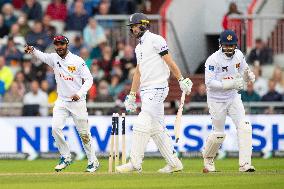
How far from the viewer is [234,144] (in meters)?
25.0

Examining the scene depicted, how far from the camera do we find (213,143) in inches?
758

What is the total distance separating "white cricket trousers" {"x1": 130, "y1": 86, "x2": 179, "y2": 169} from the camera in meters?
18.2

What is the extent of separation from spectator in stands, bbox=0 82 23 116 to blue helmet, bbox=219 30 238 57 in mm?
8144

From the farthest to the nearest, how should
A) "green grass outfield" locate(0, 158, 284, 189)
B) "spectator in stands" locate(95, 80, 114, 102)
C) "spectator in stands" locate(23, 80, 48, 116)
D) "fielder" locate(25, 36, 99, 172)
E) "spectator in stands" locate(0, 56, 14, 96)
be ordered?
"spectator in stands" locate(0, 56, 14, 96) < "spectator in stands" locate(95, 80, 114, 102) < "spectator in stands" locate(23, 80, 48, 116) < "fielder" locate(25, 36, 99, 172) < "green grass outfield" locate(0, 158, 284, 189)

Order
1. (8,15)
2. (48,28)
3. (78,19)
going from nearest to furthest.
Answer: (48,28) < (78,19) < (8,15)

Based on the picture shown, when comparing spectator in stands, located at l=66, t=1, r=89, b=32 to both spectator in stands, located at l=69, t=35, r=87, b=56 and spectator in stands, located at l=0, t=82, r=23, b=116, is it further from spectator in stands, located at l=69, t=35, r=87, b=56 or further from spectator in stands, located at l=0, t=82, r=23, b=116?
spectator in stands, located at l=0, t=82, r=23, b=116

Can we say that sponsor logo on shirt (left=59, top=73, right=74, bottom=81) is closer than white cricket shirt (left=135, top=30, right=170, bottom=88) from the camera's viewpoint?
No

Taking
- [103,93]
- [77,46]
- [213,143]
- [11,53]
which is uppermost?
[77,46]

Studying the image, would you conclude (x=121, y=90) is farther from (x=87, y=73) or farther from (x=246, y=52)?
(x=87, y=73)

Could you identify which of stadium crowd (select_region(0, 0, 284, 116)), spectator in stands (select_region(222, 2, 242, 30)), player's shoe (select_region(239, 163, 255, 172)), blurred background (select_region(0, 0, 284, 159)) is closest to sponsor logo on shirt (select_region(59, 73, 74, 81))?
player's shoe (select_region(239, 163, 255, 172))

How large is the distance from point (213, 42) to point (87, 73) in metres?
11.2

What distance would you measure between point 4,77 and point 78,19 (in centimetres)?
245

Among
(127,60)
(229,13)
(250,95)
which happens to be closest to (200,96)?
(250,95)

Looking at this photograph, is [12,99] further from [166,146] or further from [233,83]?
[233,83]
